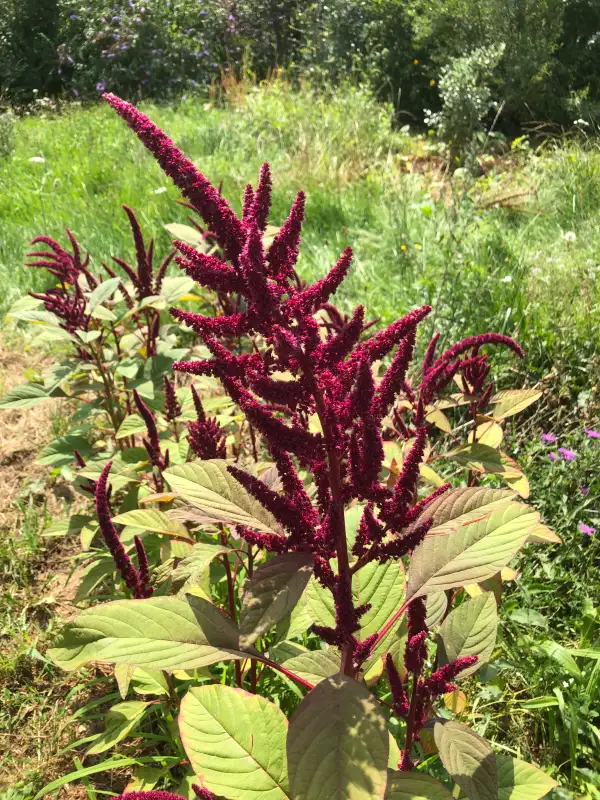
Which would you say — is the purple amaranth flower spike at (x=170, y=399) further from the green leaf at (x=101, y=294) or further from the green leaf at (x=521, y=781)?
the green leaf at (x=521, y=781)

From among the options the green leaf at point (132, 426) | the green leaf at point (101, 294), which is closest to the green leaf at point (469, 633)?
the green leaf at point (132, 426)

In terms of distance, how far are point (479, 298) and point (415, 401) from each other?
2.05 meters

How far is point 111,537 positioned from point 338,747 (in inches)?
21.6

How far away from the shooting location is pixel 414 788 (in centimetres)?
95

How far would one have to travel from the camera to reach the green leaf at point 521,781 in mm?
1111

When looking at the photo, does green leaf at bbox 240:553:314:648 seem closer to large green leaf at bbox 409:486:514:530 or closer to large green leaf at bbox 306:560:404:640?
large green leaf at bbox 409:486:514:530

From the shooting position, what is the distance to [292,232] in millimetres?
861

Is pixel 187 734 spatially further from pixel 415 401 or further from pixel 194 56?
pixel 194 56

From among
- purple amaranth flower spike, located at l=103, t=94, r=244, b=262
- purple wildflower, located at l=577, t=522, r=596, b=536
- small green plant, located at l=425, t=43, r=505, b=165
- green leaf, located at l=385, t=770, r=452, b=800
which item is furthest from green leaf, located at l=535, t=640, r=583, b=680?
small green plant, located at l=425, t=43, r=505, b=165

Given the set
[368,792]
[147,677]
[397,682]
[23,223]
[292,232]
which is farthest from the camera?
[23,223]

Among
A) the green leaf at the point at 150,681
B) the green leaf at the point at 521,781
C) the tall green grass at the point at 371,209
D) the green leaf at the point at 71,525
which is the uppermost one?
the tall green grass at the point at 371,209

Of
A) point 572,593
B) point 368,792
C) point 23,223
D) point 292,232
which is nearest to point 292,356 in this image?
point 292,232

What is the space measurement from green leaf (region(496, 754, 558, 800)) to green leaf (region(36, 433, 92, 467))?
162cm

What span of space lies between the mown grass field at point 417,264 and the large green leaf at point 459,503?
1.00 meters
